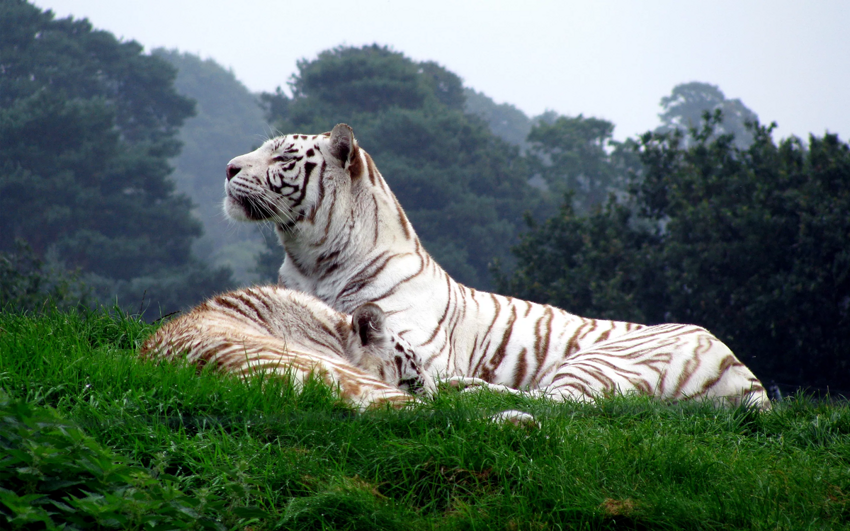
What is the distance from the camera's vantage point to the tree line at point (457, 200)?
1817 centimetres

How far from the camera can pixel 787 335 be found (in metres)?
17.8

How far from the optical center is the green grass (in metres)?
2.61

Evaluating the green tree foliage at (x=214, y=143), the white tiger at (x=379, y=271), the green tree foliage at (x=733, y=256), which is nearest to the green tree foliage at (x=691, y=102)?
the green tree foliage at (x=214, y=143)

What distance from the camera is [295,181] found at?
5629 millimetres

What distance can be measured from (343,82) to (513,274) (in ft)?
66.2

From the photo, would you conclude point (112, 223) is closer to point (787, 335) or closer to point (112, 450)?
point (787, 335)

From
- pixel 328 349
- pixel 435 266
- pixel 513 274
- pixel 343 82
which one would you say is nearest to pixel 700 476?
pixel 328 349

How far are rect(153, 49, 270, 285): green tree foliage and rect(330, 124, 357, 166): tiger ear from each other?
3859 cm

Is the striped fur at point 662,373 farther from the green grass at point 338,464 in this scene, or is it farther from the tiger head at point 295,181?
the tiger head at point 295,181

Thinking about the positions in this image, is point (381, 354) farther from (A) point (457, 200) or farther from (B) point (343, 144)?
(A) point (457, 200)

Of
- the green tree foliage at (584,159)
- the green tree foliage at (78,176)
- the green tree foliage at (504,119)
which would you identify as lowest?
the green tree foliage at (78,176)

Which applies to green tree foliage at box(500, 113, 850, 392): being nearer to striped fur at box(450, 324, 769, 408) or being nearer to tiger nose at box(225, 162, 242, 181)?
striped fur at box(450, 324, 769, 408)

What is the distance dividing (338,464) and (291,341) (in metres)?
1.29

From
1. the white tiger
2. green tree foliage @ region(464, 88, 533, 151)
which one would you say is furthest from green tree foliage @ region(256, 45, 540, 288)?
the white tiger
